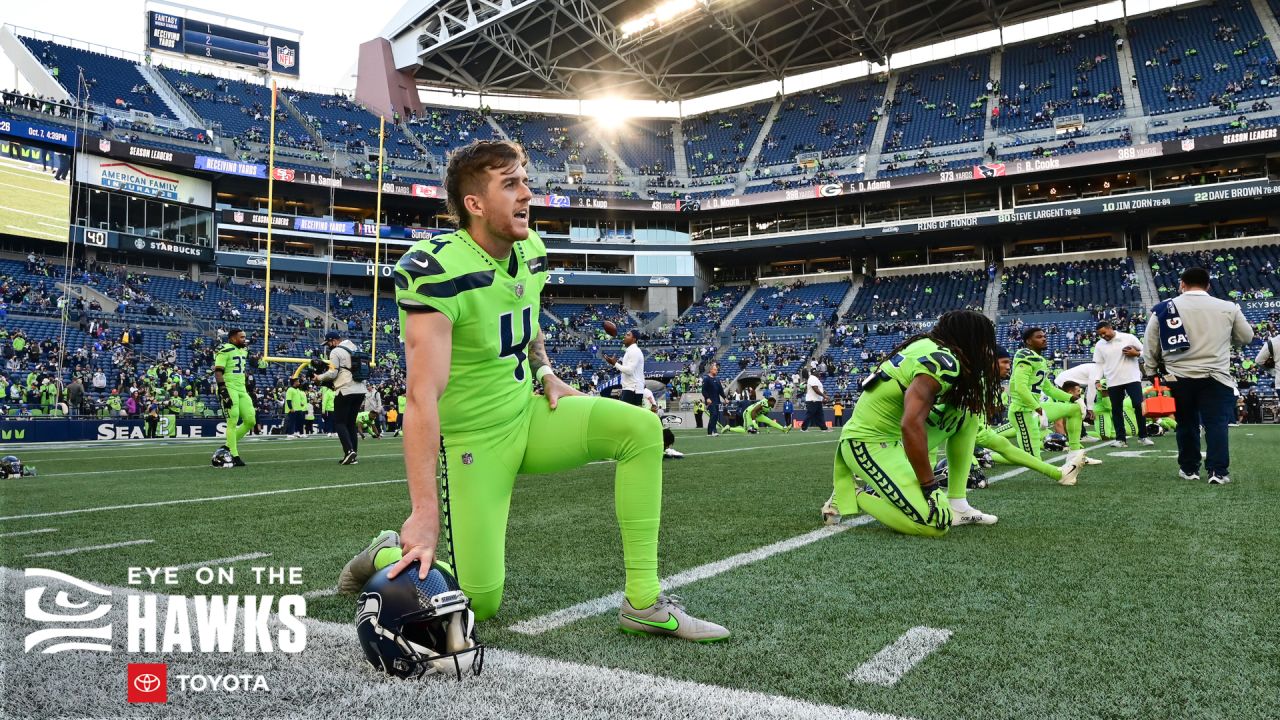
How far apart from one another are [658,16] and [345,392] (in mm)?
36002

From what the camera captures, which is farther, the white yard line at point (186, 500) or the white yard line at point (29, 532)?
the white yard line at point (186, 500)

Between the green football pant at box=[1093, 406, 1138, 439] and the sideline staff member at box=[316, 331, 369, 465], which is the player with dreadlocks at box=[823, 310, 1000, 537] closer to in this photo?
the sideline staff member at box=[316, 331, 369, 465]

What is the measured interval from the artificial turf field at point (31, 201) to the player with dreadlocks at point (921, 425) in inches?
1254

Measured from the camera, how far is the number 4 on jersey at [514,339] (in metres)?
2.65

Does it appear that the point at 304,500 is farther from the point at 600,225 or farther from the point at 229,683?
the point at 600,225

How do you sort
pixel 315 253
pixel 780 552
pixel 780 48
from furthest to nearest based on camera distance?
pixel 780 48
pixel 315 253
pixel 780 552

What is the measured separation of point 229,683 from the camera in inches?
80.4

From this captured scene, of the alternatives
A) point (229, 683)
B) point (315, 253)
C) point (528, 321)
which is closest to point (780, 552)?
point (528, 321)

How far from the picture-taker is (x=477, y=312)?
2.50 m

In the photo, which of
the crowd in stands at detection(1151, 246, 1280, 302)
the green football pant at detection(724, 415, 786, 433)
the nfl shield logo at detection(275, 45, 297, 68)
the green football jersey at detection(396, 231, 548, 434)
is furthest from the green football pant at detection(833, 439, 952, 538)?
the nfl shield logo at detection(275, 45, 297, 68)

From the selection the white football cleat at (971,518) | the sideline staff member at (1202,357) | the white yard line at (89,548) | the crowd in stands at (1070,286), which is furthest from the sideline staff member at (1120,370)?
the crowd in stands at (1070,286)

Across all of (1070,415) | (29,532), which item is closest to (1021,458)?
(1070,415)

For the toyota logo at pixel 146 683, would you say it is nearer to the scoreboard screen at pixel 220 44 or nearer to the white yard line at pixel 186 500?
the white yard line at pixel 186 500

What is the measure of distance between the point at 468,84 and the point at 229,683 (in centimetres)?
5053
